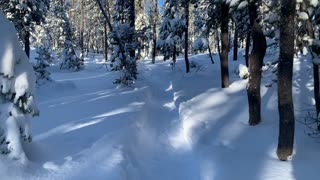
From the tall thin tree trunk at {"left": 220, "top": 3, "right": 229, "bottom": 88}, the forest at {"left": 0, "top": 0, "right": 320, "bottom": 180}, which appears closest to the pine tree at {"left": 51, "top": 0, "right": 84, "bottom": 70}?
the forest at {"left": 0, "top": 0, "right": 320, "bottom": 180}

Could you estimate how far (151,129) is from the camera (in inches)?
547

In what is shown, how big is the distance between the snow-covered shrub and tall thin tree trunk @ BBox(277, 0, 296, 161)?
16.5 feet

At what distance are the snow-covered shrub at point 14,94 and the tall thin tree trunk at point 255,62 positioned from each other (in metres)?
6.63

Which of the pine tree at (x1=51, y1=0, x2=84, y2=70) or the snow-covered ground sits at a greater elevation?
the pine tree at (x1=51, y1=0, x2=84, y2=70)

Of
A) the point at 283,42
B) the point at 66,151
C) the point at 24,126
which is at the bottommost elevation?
the point at 66,151

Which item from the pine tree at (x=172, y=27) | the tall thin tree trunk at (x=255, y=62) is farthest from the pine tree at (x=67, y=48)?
the tall thin tree trunk at (x=255, y=62)

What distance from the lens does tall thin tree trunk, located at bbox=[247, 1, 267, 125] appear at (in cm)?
1248

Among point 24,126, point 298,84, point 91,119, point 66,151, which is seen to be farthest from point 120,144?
point 298,84

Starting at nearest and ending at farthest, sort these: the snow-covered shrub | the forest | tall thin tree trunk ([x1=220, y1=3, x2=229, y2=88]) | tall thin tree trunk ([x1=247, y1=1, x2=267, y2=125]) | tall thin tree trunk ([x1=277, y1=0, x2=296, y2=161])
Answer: the snow-covered shrub, the forest, tall thin tree trunk ([x1=277, y1=0, x2=296, y2=161]), tall thin tree trunk ([x1=247, y1=1, x2=267, y2=125]), tall thin tree trunk ([x1=220, y1=3, x2=229, y2=88])

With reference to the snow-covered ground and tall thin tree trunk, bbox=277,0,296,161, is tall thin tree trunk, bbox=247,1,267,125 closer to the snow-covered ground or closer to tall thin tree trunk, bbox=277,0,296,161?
the snow-covered ground

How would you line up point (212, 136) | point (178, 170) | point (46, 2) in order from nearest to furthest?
1. point (178, 170)
2. point (212, 136)
3. point (46, 2)

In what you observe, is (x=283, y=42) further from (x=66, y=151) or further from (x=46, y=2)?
(x=46, y=2)

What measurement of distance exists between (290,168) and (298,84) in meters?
9.01

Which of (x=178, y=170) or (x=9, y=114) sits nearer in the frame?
(x=9, y=114)
